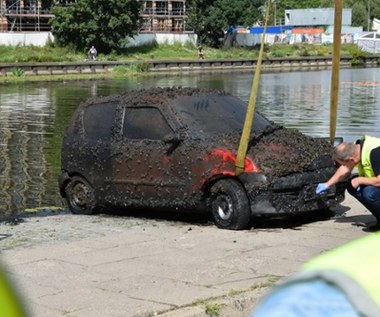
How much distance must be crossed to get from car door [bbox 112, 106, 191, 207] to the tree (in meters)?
77.4

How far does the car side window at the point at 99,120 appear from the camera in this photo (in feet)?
38.1

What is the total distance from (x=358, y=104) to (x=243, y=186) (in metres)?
27.0

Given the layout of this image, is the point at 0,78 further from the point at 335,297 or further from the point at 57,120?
the point at 335,297

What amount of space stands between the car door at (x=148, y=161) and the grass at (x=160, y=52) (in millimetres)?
63909

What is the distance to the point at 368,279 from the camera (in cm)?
142

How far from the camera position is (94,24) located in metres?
87.9

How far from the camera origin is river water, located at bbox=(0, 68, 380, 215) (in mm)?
15188

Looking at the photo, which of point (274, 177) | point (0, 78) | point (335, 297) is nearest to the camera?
point (335, 297)

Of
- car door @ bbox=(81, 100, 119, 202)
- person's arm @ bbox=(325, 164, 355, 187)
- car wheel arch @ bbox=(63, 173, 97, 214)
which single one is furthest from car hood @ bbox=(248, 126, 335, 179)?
car wheel arch @ bbox=(63, 173, 97, 214)

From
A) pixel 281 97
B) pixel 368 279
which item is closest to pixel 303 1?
pixel 281 97

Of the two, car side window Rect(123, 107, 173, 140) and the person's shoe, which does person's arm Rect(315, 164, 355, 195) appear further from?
car side window Rect(123, 107, 173, 140)

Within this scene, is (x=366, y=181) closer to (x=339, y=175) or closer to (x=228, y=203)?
(x=339, y=175)

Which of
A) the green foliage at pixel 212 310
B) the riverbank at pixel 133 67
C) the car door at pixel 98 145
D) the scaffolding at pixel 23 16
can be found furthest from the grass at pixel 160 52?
the green foliage at pixel 212 310

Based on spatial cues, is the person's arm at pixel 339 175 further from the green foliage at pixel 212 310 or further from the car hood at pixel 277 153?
the green foliage at pixel 212 310
